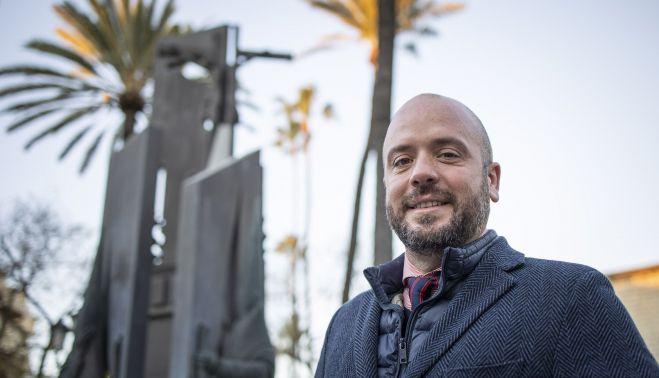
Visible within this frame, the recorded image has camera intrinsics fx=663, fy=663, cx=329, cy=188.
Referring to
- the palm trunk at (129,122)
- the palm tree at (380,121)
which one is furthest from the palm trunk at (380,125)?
the palm trunk at (129,122)

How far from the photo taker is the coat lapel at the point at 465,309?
61.4 inches

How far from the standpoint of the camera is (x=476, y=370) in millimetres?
1491

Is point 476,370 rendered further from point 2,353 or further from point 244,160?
point 2,353

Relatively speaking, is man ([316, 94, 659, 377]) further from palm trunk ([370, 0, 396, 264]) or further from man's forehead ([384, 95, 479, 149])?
palm trunk ([370, 0, 396, 264])

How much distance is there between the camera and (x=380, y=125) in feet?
27.5

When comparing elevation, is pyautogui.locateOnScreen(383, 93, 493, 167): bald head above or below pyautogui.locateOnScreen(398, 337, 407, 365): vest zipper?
above

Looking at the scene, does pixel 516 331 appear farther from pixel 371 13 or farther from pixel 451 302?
pixel 371 13

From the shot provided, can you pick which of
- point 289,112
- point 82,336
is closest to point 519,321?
point 82,336

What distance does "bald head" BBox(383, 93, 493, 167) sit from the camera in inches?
72.2

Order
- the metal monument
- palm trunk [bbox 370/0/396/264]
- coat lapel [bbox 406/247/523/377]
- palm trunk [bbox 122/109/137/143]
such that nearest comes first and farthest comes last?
coat lapel [bbox 406/247/523/377]
the metal monument
palm trunk [bbox 370/0/396/264]
palm trunk [bbox 122/109/137/143]

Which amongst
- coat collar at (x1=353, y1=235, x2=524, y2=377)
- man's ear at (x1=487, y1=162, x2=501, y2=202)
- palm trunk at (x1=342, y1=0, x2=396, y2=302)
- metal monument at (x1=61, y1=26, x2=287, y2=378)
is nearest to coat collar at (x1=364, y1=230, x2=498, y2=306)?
coat collar at (x1=353, y1=235, x2=524, y2=377)

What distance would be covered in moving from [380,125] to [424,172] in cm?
669

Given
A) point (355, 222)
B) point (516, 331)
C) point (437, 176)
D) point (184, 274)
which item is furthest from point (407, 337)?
point (355, 222)

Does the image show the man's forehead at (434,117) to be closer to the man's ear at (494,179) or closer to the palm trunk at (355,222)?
the man's ear at (494,179)
